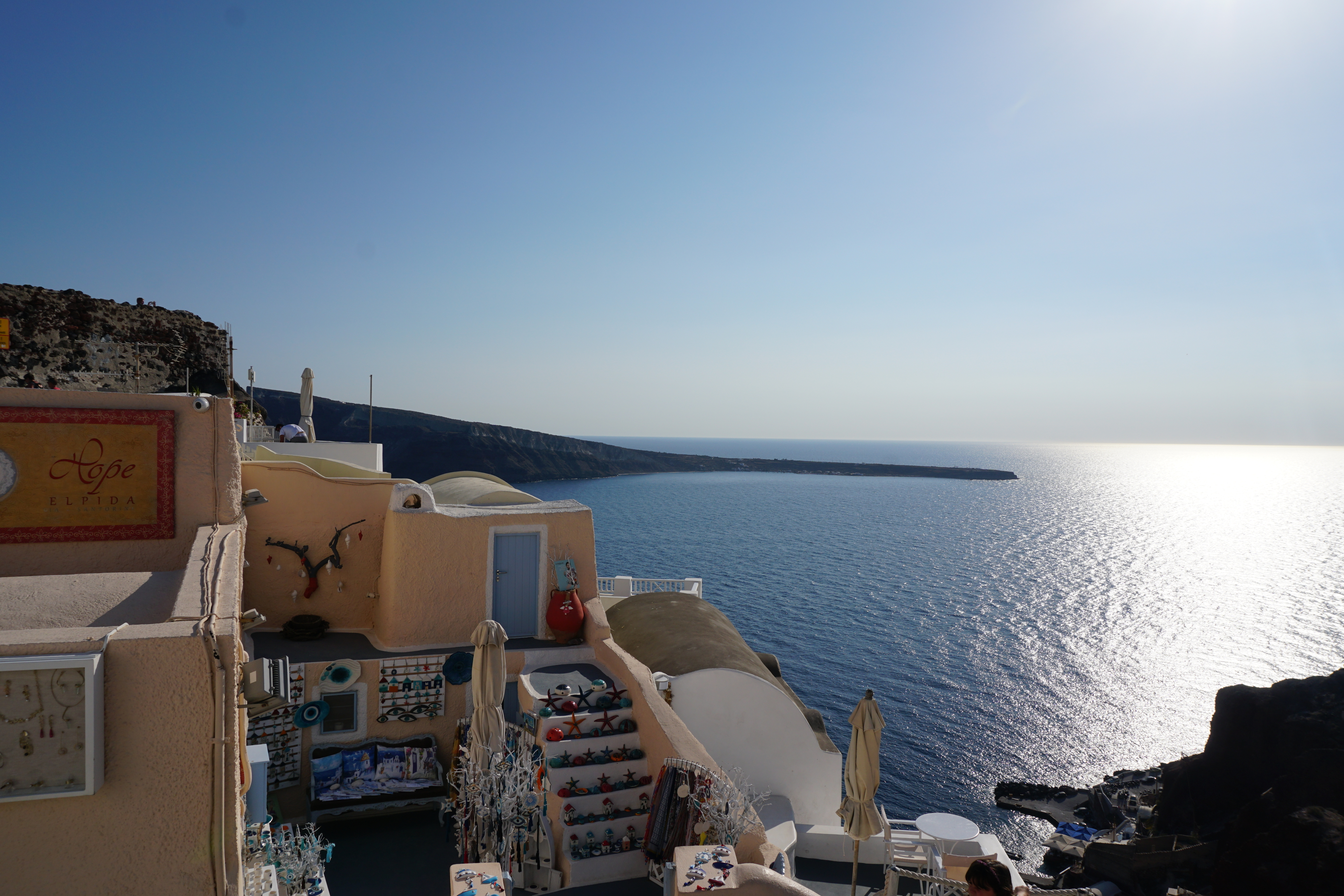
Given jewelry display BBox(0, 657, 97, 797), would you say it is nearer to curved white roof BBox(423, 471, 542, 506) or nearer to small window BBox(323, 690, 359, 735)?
small window BBox(323, 690, 359, 735)

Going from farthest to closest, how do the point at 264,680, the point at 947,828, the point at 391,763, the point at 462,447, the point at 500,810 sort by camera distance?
1. the point at 462,447
2. the point at 947,828
3. the point at 391,763
4. the point at 500,810
5. the point at 264,680

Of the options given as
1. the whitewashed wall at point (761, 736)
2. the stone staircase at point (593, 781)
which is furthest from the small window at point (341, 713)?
the whitewashed wall at point (761, 736)

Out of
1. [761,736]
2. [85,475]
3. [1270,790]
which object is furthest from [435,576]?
[1270,790]

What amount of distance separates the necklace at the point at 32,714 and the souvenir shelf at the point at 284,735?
6.98 meters

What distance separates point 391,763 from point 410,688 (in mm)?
1134

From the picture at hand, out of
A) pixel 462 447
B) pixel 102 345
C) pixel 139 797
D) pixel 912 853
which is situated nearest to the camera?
pixel 139 797

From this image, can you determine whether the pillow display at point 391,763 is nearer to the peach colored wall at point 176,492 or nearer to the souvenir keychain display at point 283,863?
the souvenir keychain display at point 283,863

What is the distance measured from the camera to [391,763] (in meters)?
11.7

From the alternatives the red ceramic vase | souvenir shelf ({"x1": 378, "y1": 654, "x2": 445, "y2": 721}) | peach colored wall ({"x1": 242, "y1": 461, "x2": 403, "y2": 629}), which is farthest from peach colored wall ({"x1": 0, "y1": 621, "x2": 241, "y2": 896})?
the red ceramic vase

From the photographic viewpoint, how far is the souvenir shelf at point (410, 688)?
11961 mm

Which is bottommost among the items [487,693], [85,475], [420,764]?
[420,764]

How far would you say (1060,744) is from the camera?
3316 centimetres

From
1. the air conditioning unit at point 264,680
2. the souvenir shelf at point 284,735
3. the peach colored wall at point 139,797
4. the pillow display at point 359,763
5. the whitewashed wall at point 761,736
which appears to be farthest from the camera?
the whitewashed wall at point 761,736

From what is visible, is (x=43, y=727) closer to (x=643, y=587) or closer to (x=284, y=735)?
(x=284, y=735)
